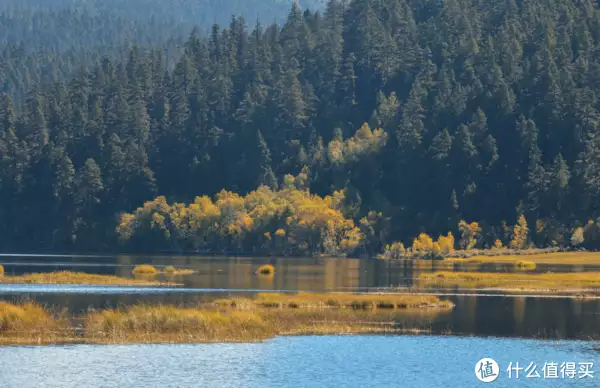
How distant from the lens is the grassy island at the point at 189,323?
67.7m

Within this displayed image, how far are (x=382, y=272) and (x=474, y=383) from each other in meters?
90.0

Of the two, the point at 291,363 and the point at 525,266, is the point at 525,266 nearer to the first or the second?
the point at 525,266

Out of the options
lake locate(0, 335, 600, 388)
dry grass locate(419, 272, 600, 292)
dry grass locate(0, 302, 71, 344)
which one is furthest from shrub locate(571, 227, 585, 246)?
dry grass locate(0, 302, 71, 344)

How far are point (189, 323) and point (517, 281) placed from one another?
58649 mm

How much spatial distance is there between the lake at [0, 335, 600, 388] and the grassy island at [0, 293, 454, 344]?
1.92 meters

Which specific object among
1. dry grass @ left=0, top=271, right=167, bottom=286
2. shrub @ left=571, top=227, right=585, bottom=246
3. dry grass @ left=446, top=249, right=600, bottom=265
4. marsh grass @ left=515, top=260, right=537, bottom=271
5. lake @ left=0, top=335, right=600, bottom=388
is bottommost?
lake @ left=0, top=335, right=600, bottom=388

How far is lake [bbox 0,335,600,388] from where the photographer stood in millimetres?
55781

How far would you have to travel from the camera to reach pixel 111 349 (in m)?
64.1

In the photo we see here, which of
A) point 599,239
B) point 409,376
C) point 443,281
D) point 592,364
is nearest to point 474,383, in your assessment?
point 409,376

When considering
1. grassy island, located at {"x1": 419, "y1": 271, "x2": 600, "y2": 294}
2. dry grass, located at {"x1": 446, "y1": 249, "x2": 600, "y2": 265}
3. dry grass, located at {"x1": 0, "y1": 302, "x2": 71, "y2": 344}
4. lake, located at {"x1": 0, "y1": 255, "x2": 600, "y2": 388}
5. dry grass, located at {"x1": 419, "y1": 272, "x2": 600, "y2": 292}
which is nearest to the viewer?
lake, located at {"x1": 0, "y1": 255, "x2": 600, "y2": 388}

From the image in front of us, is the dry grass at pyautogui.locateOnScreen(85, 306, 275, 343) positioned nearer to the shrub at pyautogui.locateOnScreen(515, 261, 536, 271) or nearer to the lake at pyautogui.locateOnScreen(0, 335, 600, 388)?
the lake at pyautogui.locateOnScreen(0, 335, 600, 388)

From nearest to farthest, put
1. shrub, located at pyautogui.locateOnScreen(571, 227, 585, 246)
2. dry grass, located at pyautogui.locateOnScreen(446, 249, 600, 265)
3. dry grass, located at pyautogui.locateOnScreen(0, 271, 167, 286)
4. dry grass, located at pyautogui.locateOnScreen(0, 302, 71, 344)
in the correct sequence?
dry grass, located at pyautogui.locateOnScreen(0, 302, 71, 344) → dry grass, located at pyautogui.locateOnScreen(0, 271, 167, 286) → dry grass, located at pyautogui.locateOnScreen(446, 249, 600, 265) → shrub, located at pyautogui.locateOnScreen(571, 227, 585, 246)

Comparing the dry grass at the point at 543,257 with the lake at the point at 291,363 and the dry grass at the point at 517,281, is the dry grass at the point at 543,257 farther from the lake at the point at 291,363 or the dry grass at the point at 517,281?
the lake at the point at 291,363

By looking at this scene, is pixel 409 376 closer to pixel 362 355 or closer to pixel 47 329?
pixel 362 355
